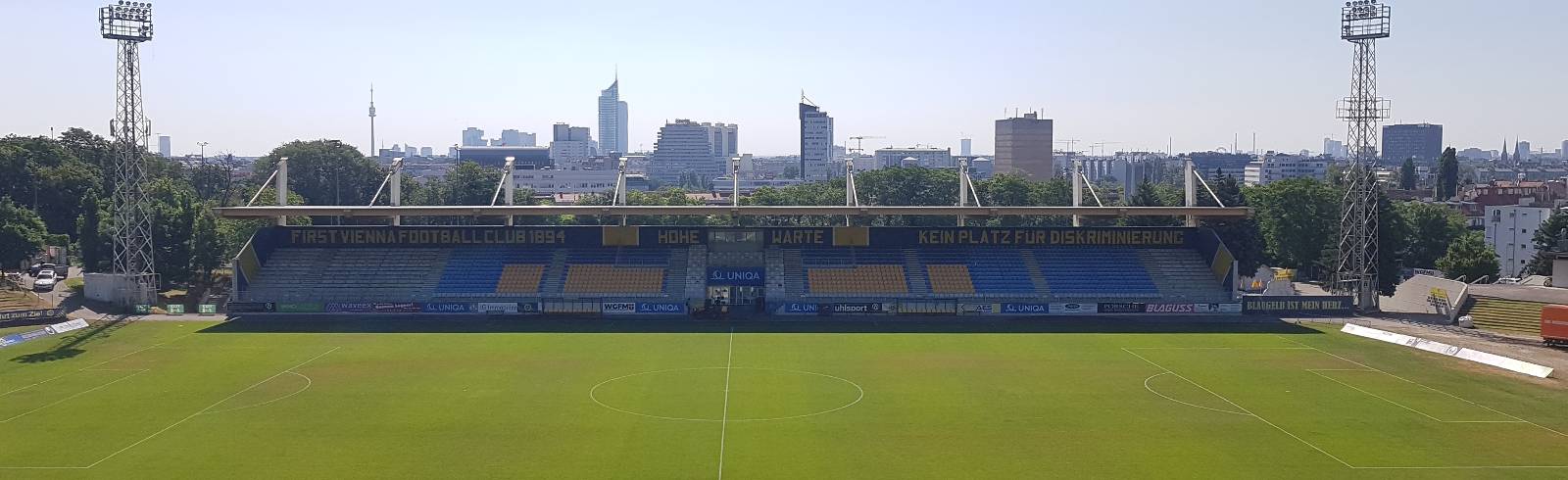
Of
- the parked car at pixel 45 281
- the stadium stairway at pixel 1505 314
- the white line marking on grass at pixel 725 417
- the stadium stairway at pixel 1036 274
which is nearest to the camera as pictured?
the white line marking on grass at pixel 725 417

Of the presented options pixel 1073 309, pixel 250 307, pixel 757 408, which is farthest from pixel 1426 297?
pixel 250 307

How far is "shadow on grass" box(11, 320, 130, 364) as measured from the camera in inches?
1742

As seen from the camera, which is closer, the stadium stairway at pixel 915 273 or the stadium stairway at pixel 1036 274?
the stadium stairway at pixel 1036 274

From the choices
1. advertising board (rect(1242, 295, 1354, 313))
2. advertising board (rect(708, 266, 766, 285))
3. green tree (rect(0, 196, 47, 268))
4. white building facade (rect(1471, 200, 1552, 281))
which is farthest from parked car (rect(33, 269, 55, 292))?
white building facade (rect(1471, 200, 1552, 281))

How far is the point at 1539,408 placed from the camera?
35.0 m

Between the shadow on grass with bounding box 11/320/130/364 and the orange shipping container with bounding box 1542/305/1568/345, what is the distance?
61553mm

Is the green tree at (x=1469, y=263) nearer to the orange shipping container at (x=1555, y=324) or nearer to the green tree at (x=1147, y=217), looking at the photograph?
the orange shipping container at (x=1555, y=324)

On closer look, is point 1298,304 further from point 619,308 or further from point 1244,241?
point 619,308

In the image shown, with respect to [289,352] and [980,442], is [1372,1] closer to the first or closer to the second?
[980,442]

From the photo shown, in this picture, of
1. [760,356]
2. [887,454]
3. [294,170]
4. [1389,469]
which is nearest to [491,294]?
[760,356]

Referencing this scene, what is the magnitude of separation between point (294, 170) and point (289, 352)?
262 ft

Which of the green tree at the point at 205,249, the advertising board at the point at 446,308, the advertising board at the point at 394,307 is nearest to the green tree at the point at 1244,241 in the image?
the advertising board at the point at 446,308

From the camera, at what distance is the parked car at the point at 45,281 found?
64.2m

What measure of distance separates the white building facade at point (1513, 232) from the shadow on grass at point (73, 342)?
3515 inches
